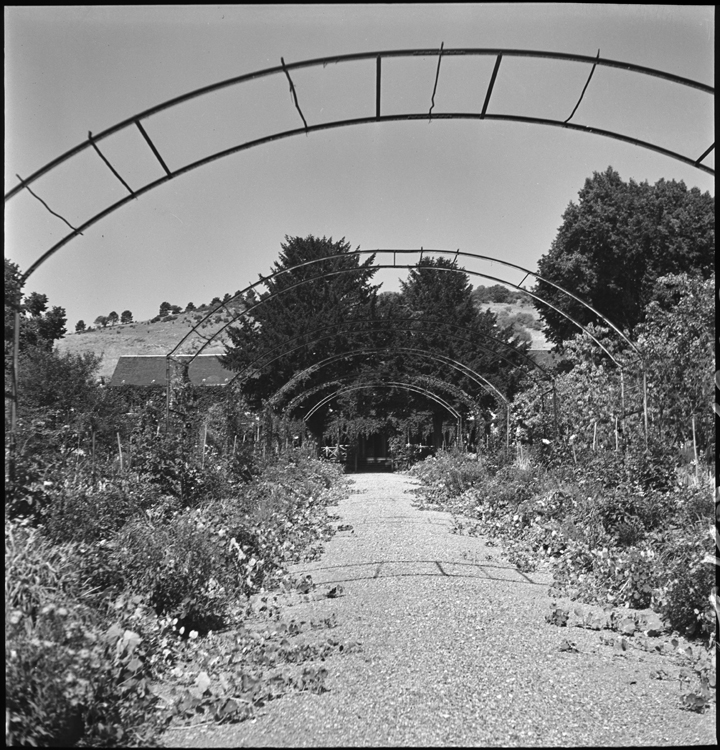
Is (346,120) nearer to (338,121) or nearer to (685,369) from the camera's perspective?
(338,121)

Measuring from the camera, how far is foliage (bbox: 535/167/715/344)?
25672 mm

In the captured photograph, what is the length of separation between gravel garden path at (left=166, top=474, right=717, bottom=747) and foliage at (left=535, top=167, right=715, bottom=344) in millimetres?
19880

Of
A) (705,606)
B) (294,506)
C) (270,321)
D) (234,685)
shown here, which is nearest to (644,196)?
(270,321)

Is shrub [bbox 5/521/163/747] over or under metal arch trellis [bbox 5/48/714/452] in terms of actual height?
under

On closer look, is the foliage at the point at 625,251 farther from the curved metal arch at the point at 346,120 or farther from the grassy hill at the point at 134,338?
the grassy hill at the point at 134,338

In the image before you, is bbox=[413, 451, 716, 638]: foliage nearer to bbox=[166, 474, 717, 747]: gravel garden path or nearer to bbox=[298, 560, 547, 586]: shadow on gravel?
bbox=[298, 560, 547, 586]: shadow on gravel

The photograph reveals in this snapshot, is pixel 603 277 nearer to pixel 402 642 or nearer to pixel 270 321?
pixel 270 321

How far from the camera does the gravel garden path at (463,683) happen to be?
11.7ft

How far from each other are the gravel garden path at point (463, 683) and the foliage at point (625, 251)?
19.9 m

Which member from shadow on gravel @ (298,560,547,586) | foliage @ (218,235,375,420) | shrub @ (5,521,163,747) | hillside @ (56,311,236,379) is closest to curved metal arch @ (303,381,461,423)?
foliage @ (218,235,375,420)

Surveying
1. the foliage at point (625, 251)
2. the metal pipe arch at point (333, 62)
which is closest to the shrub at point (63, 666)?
the metal pipe arch at point (333, 62)

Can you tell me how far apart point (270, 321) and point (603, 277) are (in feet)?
39.9

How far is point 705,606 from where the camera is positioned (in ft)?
16.7

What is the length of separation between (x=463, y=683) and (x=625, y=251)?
78.2 feet
